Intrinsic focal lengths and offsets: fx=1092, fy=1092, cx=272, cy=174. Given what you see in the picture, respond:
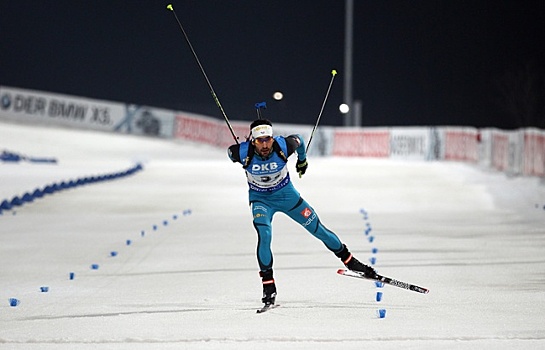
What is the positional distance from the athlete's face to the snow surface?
126cm

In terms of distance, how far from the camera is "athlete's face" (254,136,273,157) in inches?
346

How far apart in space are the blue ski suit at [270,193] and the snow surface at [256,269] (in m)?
0.52

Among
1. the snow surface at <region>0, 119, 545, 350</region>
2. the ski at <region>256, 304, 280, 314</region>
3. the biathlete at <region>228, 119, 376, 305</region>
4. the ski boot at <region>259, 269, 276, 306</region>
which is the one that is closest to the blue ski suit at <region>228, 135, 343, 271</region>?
the biathlete at <region>228, 119, 376, 305</region>

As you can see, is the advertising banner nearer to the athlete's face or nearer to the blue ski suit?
the blue ski suit

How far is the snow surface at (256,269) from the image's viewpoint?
24.7 ft

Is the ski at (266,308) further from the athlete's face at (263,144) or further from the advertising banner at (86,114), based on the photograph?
the advertising banner at (86,114)

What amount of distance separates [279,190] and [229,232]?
6.63 m

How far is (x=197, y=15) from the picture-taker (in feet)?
177

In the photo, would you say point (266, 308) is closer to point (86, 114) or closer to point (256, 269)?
point (256, 269)

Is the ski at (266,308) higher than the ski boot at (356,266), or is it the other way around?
the ski boot at (356,266)

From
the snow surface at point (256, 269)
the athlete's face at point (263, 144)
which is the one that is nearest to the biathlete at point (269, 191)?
the athlete's face at point (263, 144)

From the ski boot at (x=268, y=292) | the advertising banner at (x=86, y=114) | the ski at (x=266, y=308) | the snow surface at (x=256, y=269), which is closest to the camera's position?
the snow surface at (x=256, y=269)

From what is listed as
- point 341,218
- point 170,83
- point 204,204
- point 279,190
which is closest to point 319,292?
point 279,190

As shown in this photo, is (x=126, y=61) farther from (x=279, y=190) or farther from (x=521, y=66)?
(x=279, y=190)
